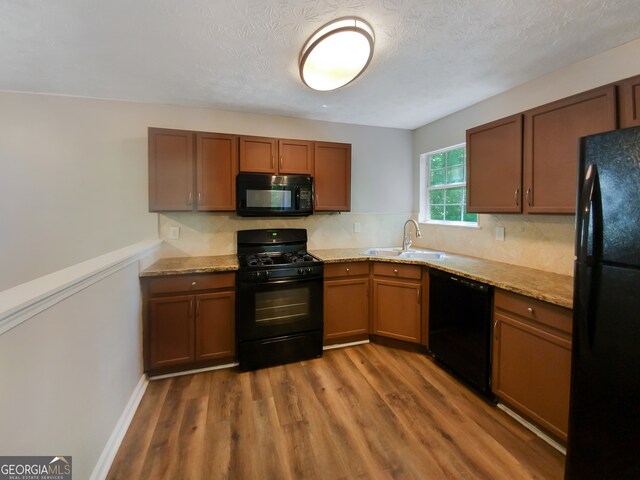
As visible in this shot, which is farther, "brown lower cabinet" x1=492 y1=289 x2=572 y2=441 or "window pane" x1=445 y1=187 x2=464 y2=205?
"window pane" x1=445 y1=187 x2=464 y2=205

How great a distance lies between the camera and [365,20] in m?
1.53

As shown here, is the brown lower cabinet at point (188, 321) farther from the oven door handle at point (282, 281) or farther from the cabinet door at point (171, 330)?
the oven door handle at point (282, 281)

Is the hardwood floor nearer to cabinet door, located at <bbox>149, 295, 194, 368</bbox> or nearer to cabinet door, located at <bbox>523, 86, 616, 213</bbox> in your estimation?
cabinet door, located at <bbox>149, 295, 194, 368</bbox>

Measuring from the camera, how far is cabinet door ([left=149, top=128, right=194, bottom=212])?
2.45 m

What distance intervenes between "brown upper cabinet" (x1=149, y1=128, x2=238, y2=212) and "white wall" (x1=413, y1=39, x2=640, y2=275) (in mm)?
2371

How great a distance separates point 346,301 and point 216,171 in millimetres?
1797

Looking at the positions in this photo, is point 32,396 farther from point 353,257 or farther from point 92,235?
point 353,257

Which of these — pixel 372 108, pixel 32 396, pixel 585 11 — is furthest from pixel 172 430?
pixel 585 11

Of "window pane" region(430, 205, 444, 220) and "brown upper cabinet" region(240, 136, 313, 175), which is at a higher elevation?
"brown upper cabinet" region(240, 136, 313, 175)

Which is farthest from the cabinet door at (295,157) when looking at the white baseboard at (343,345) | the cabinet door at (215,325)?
the white baseboard at (343,345)

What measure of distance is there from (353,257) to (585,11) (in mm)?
2195

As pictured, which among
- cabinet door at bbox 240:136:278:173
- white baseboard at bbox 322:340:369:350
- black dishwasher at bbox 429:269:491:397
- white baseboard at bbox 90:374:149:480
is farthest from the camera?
white baseboard at bbox 322:340:369:350

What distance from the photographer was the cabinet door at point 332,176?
2926 millimetres

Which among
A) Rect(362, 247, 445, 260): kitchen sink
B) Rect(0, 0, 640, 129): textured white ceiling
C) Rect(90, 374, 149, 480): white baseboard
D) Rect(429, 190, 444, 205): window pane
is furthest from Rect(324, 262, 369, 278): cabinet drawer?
Rect(90, 374, 149, 480): white baseboard
